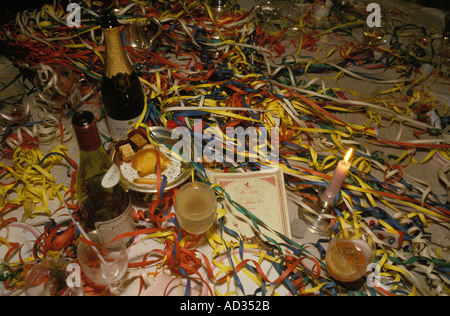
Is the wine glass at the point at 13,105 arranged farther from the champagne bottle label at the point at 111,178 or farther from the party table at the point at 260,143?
the champagne bottle label at the point at 111,178

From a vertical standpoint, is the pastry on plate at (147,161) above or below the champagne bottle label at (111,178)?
below

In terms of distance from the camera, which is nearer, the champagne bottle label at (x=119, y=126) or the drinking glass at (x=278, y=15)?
the champagne bottle label at (x=119, y=126)

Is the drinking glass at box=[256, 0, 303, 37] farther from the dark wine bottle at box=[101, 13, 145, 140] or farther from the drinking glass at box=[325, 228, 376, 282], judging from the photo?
the drinking glass at box=[325, 228, 376, 282]

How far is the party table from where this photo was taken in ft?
2.46

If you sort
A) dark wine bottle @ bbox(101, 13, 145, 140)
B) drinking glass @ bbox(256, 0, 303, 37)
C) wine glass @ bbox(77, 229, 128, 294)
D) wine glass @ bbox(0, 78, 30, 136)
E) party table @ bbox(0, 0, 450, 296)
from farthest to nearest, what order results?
drinking glass @ bbox(256, 0, 303, 37) → wine glass @ bbox(0, 78, 30, 136) → dark wine bottle @ bbox(101, 13, 145, 140) → party table @ bbox(0, 0, 450, 296) → wine glass @ bbox(77, 229, 128, 294)

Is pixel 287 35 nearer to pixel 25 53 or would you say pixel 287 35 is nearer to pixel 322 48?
pixel 322 48

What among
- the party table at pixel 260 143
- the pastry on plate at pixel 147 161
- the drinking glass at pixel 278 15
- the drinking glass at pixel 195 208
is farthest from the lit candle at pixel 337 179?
the drinking glass at pixel 278 15

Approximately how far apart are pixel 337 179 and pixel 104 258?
0.62 meters

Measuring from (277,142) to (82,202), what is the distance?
0.65 metres

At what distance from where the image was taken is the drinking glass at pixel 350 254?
27.5 inches

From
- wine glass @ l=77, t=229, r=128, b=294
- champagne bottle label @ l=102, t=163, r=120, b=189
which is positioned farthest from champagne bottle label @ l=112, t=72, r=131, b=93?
wine glass @ l=77, t=229, r=128, b=294

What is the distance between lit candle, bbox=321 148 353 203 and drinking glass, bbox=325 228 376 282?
0.35 feet

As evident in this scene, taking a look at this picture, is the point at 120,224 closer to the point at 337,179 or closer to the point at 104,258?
the point at 104,258

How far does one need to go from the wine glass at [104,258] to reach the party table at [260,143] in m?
0.06
